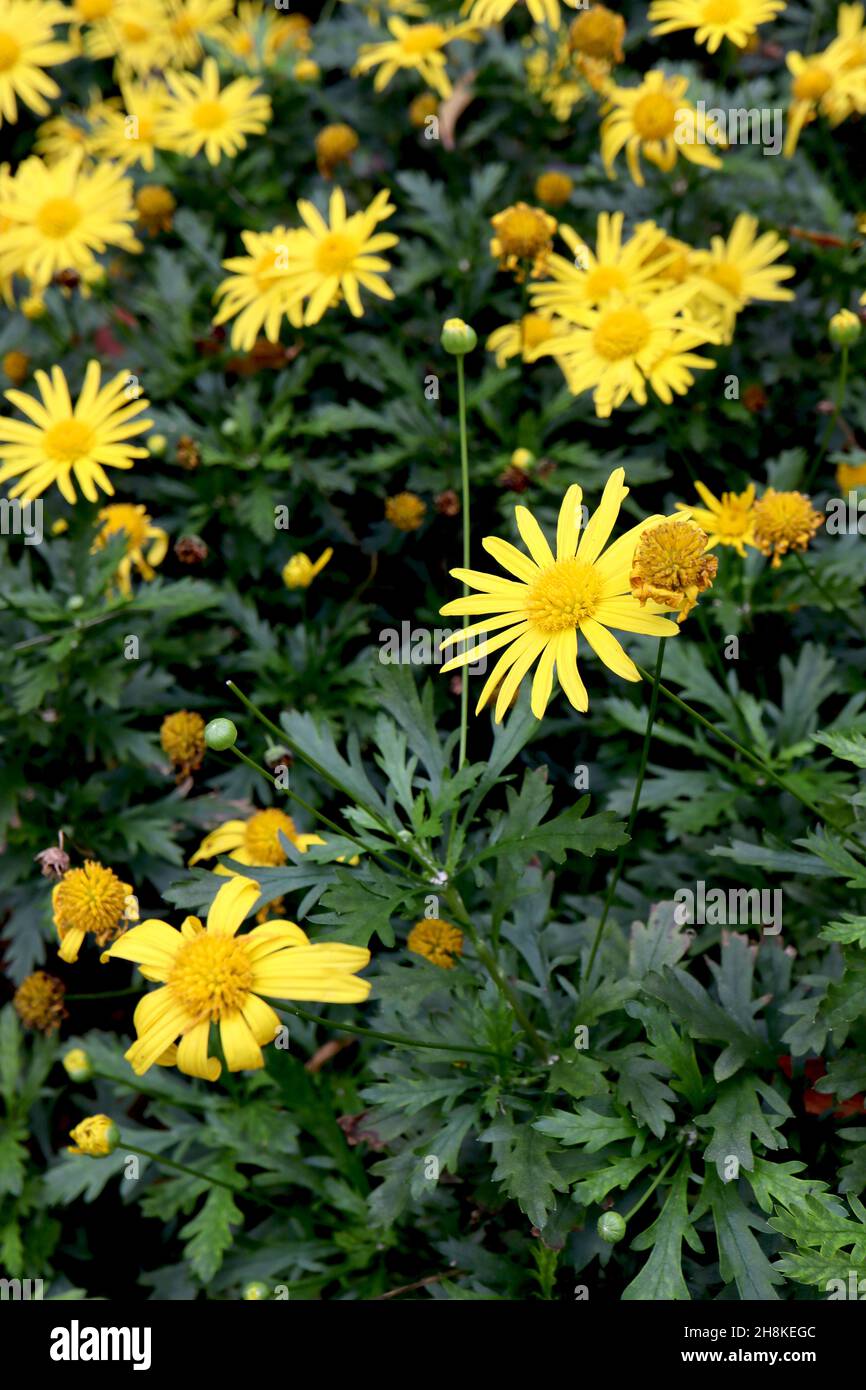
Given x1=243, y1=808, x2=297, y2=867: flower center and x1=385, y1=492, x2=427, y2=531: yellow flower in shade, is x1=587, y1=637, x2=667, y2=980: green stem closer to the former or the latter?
x1=243, y1=808, x2=297, y2=867: flower center

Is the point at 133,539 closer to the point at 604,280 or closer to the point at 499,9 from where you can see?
the point at 604,280

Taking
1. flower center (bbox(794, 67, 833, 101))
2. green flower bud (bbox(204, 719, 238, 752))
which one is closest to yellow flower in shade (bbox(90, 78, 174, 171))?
flower center (bbox(794, 67, 833, 101))

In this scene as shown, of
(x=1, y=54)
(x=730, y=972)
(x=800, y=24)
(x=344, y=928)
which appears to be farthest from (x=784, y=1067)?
(x=1, y=54)

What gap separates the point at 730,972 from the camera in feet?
7.29

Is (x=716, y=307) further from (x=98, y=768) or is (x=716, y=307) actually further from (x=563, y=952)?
(x=98, y=768)

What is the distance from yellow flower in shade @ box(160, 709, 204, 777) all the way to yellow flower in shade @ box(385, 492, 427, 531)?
726mm

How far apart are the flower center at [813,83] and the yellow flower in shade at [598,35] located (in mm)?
509

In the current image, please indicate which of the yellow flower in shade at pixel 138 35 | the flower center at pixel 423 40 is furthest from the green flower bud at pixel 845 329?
the yellow flower in shade at pixel 138 35

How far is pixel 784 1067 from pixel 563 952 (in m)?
0.47

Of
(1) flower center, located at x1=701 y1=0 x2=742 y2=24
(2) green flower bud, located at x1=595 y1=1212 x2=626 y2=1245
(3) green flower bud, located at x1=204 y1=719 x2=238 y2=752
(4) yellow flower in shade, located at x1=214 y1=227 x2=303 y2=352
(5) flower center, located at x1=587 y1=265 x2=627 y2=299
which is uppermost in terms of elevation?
(1) flower center, located at x1=701 y1=0 x2=742 y2=24

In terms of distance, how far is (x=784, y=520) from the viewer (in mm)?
2359

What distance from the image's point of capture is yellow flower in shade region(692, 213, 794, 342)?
3027mm

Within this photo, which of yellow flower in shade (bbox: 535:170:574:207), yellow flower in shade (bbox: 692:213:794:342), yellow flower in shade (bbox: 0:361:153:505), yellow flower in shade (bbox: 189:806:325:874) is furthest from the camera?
yellow flower in shade (bbox: 535:170:574:207)

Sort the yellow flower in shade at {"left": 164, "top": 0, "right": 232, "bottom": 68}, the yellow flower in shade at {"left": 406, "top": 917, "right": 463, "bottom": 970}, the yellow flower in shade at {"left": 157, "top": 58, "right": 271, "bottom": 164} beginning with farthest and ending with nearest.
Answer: the yellow flower in shade at {"left": 164, "top": 0, "right": 232, "bottom": 68}
the yellow flower in shade at {"left": 157, "top": 58, "right": 271, "bottom": 164}
the yellow flower in shade at {"left": 406, "top": 917, "right": 463, "bottom": 970}
